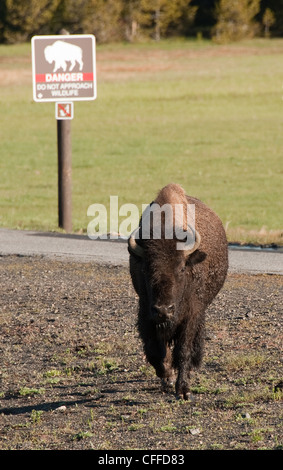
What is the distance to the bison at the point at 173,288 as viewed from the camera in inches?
308

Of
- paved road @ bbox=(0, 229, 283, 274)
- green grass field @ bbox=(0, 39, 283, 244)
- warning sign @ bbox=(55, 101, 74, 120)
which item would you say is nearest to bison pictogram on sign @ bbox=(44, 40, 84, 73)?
warning sign @ bbox=(55, 101, 74, 120)

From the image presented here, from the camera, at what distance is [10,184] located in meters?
32.8

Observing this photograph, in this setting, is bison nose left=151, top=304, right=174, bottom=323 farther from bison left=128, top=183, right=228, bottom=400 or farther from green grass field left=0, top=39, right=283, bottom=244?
green grass field left=0, top=39, right=283, bottom=244

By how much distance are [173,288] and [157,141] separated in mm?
37235

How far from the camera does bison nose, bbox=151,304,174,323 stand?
761 centimetres

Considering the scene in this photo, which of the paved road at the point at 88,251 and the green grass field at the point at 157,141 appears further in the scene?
the green grass field at the point at 157,141

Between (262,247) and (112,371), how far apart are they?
8181 mm

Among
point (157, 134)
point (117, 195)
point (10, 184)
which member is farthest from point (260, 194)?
point (157, 134)

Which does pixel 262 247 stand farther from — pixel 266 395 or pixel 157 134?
pixel 157 134

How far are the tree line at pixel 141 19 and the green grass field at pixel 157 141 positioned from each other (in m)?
24.1

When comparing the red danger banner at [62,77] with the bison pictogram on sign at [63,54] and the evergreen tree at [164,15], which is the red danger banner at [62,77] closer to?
the bison pictogram on sign at [63,54]

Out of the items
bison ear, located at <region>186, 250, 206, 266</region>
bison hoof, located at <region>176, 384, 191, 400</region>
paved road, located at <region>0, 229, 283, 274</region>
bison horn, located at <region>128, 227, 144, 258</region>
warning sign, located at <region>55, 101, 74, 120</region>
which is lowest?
paved road, located at <region>0, 229, 283, 274</region>

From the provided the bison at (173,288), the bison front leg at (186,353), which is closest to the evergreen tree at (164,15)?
the bison at (173,288)

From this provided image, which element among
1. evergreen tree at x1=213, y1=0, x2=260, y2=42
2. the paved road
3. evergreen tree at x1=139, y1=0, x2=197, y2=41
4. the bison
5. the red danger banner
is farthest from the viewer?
evergreen tree at x1=139, y1=0, x2=197, y2=41
